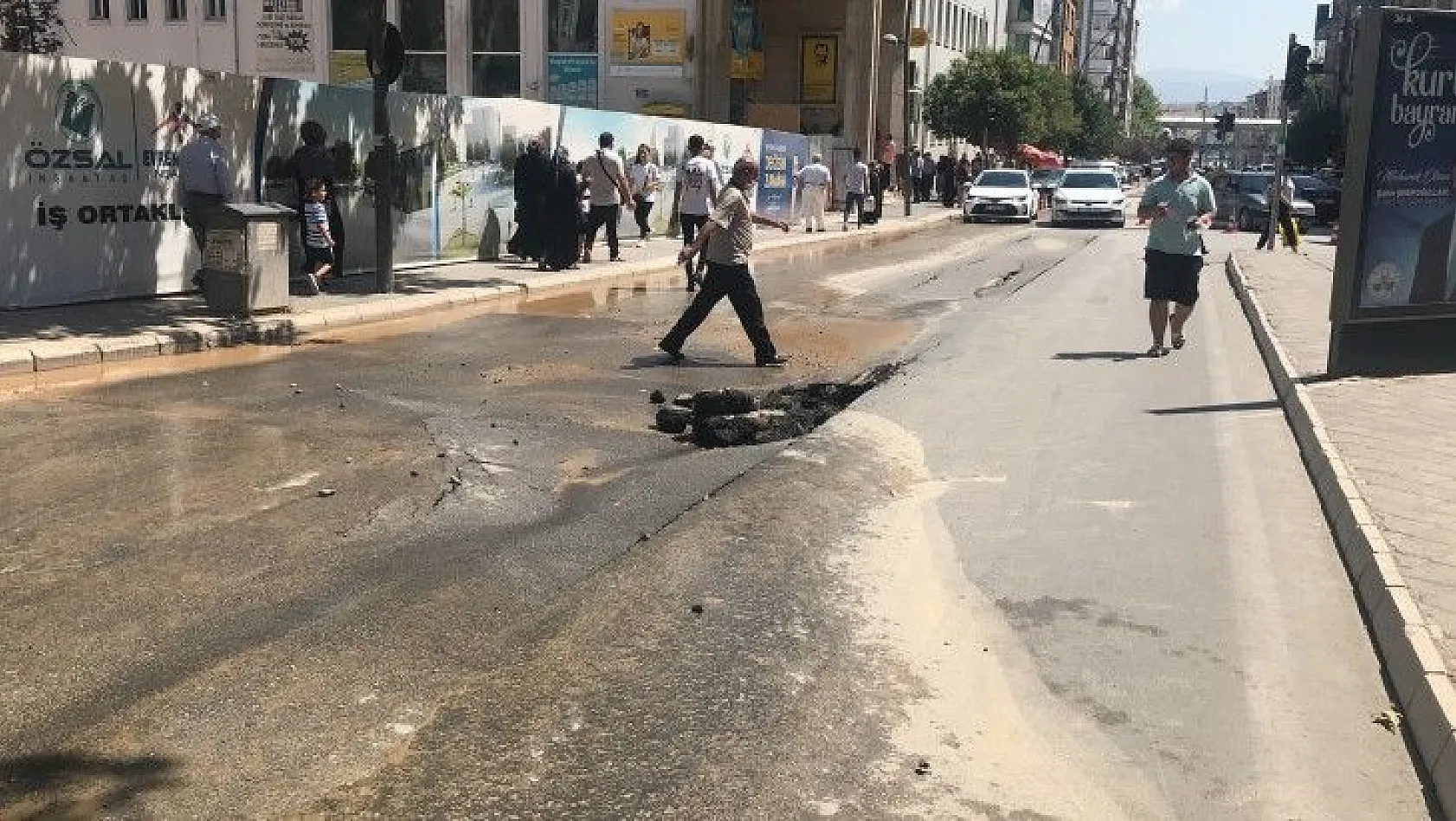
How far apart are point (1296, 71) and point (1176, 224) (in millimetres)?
13418

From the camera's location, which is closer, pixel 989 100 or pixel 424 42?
pixel 424 42

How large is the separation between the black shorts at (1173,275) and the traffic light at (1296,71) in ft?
43.5

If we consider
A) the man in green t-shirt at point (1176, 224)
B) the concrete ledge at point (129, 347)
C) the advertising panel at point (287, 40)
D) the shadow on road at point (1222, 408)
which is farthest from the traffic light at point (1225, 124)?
the advertising panel at point (287, 40)

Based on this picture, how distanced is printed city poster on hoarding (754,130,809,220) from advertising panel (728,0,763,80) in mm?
11269

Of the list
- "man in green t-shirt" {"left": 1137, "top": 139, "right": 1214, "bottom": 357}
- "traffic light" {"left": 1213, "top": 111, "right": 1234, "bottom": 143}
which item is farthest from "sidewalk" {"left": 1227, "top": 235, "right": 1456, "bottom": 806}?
"traffic light" {"left": 1213, "top": 111, "right": 1234, "bottom": 143}

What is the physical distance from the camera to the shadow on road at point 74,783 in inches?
136

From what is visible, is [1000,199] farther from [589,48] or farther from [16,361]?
[16,361]

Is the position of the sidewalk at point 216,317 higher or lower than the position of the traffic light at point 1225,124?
lower

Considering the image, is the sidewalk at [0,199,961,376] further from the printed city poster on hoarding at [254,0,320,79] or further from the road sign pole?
the printed city poster on hoarding at [254,0,320,79]

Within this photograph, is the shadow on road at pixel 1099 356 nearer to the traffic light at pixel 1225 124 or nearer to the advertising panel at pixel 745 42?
the traffic light at pixel 1225 124

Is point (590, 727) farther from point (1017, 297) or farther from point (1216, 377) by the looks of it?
point (1017, 297)

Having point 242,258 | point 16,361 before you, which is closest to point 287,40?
point 242,258

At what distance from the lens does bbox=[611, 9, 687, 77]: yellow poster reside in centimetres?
4534

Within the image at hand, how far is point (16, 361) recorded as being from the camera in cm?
968
